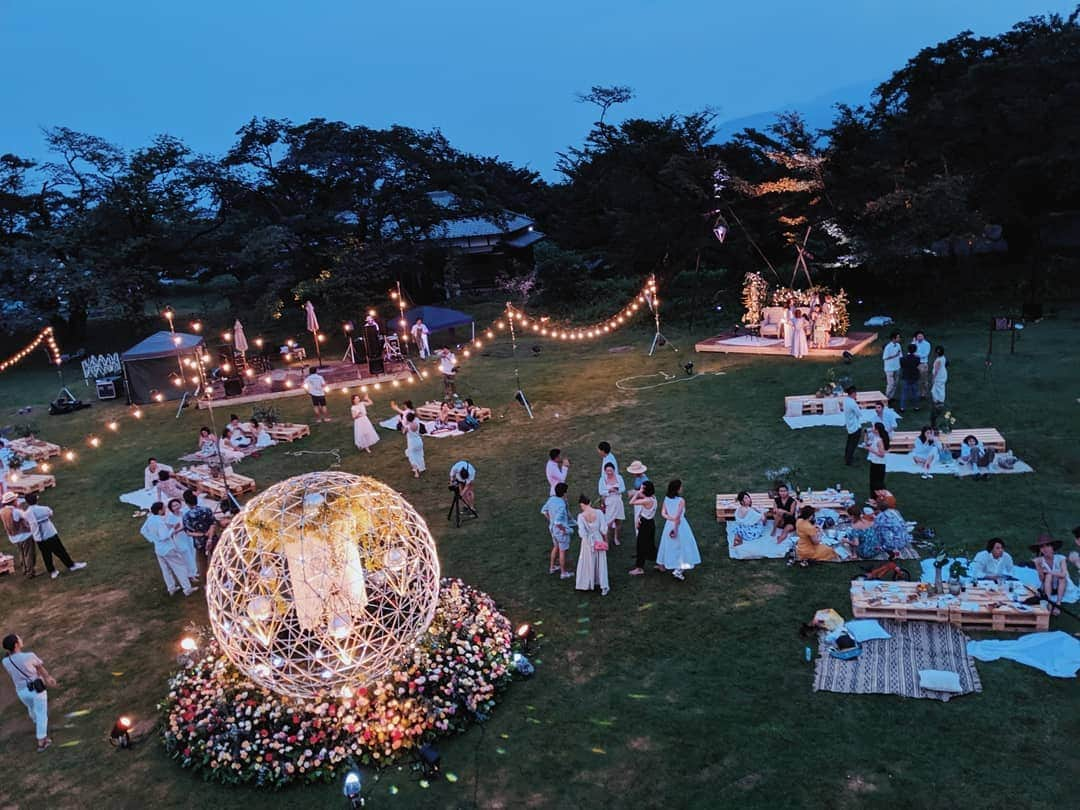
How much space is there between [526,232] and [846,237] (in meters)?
20.9

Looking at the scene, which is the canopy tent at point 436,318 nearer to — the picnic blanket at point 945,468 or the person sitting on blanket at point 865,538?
the picnic blanket at point 945,468

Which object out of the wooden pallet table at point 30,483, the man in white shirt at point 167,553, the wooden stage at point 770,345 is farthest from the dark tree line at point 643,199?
the man in white shirt at point 167,553

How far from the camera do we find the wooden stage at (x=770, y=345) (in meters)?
23.1

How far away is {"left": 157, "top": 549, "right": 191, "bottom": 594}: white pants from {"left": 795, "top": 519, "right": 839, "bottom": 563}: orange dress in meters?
9.45

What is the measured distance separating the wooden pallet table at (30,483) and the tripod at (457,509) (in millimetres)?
10501

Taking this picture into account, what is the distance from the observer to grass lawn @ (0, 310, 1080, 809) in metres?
7.30

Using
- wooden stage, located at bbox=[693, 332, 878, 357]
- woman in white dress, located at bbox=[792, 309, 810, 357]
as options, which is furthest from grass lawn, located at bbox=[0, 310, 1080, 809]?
woman in white dress, located at bbox=[792, 309, 810, 357]

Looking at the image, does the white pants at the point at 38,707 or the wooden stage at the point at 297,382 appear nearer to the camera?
the white pants at the point at 38,707

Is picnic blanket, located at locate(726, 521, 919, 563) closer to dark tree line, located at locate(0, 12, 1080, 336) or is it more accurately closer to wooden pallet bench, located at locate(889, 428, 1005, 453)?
wooden pallet bench, located at locate(889, 428, 1005, 453)

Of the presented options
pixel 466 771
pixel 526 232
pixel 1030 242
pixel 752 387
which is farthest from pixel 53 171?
pixel 1030 242

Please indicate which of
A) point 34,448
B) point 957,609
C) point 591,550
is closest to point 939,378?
point 957,609

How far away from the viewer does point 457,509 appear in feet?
44.8

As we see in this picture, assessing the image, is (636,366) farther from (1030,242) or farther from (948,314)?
(1030,242)

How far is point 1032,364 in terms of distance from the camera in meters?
19.8
